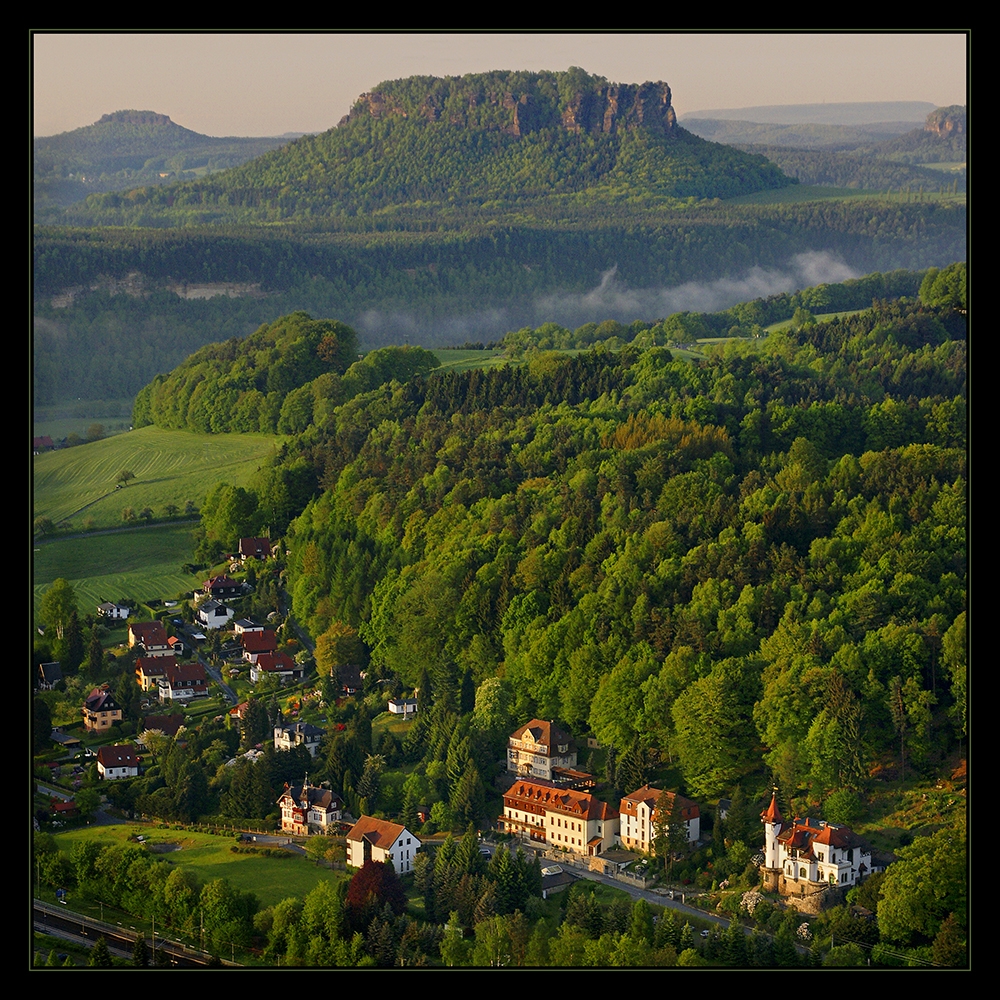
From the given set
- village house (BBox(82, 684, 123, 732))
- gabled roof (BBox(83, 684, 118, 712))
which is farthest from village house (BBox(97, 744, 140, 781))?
gabled roof (BBox(83, 684, 118, 712))

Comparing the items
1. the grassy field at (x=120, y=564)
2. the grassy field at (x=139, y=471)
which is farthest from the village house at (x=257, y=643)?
the grassy field at (x=139, y=471)

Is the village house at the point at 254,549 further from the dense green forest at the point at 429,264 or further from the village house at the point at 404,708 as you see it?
the dense green forest at the point at 429,264

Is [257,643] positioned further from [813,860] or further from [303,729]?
[813,860]

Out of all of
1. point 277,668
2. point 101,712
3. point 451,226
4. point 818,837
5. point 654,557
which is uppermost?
point 451,226

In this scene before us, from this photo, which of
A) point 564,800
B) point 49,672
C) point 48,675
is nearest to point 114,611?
point 49,672

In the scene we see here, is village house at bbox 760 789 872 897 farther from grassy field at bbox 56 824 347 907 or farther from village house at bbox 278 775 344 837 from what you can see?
village house at bbox 278 775 344 837
